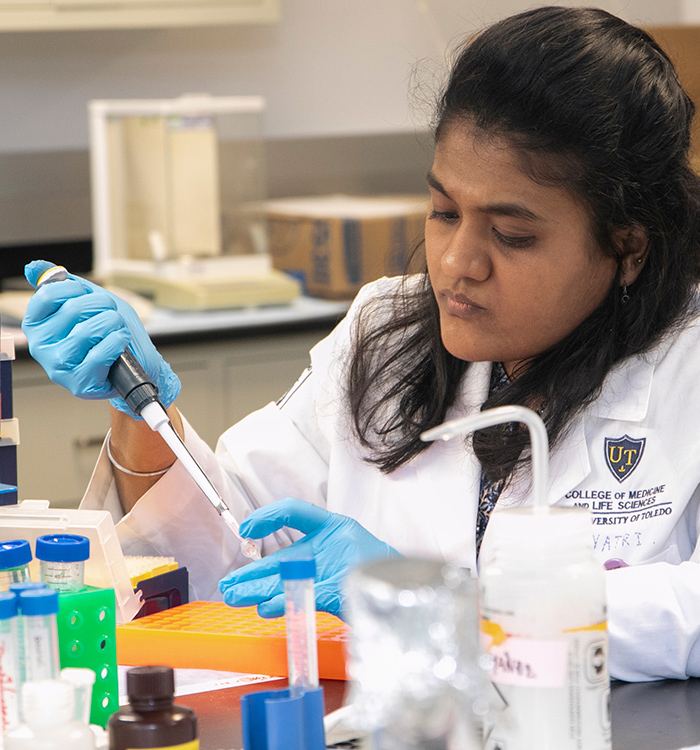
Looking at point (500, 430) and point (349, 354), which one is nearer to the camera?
point (500, 430)

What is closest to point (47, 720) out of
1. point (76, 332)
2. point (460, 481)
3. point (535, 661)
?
point (535, 661)

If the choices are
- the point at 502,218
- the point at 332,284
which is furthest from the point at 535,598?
the point at 332,284

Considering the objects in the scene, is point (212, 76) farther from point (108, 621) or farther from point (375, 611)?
point (375, 611)

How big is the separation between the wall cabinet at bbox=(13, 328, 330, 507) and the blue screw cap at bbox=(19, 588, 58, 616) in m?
1.98

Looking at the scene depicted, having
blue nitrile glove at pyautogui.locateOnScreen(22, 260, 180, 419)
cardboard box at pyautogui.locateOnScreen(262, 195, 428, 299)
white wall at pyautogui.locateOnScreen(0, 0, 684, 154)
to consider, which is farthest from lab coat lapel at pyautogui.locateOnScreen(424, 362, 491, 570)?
white wall at pyautogui.locateOnScreen(0, 0, 684, 154)

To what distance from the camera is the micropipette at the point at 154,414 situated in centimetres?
114

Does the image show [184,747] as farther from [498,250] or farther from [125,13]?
[125,13]

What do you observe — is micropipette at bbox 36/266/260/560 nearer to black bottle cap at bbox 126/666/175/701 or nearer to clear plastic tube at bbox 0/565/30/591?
clear plastic tube at bbox 0/565/30/591

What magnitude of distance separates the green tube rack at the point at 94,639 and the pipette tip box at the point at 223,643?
16cm

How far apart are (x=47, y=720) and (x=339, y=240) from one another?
2.78 m

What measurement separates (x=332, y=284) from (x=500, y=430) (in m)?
2.09

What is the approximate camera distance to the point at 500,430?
4.47ft

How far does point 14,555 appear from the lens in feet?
2.88

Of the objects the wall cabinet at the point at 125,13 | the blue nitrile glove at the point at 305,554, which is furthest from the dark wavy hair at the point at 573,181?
the wall cabinet at the point at 125,13
